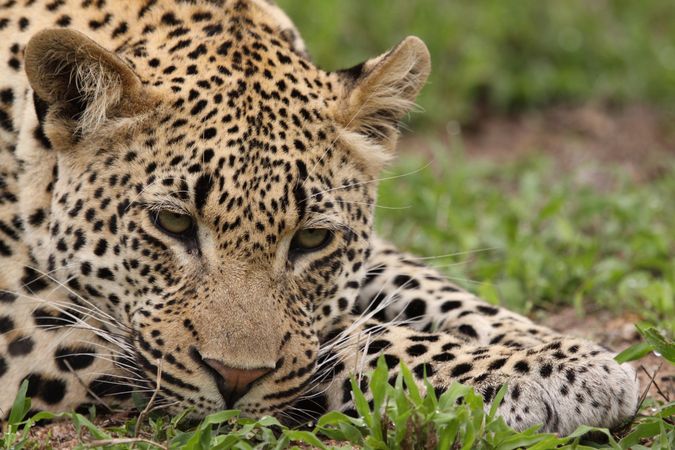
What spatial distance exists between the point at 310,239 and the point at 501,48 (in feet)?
26.7

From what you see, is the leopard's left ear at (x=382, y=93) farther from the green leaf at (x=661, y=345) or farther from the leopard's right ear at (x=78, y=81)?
the green leaf at (x=661, y=345)

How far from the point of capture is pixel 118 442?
15.3 feet

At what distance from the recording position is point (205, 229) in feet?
16.7

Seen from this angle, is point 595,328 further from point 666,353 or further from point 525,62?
point 525,62

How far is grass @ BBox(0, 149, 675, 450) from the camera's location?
4.77m

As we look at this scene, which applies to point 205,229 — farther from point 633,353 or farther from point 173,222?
point 633,353

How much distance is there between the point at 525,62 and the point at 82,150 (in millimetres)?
8509

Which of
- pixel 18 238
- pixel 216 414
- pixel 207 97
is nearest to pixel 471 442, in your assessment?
pixel 216 414

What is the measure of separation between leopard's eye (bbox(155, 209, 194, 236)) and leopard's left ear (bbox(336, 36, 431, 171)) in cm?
92

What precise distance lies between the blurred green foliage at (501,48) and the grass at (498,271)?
169 centimetres

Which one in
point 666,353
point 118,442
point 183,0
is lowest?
point 118,442

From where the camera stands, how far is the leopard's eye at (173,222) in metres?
5.17

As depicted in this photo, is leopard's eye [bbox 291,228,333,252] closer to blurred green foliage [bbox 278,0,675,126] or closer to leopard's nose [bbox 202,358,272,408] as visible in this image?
leopard's nose [bbox 202,358,272,408]

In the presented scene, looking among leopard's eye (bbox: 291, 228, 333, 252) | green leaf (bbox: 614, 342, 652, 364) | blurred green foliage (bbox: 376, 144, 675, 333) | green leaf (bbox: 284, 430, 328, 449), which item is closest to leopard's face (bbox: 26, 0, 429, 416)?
leopard's eye (bbox: 291, 228, 333, 252)
